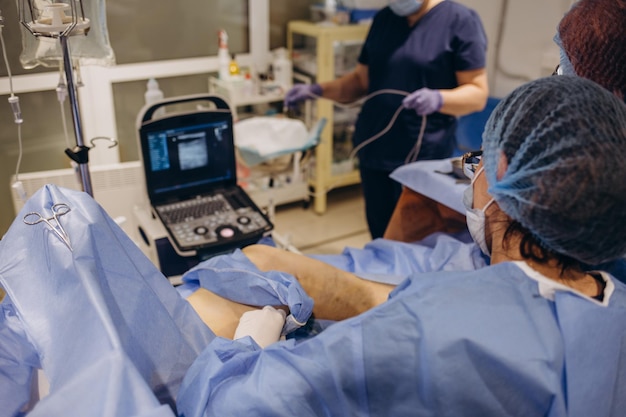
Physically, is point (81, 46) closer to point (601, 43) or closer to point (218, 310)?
point (218, 310)

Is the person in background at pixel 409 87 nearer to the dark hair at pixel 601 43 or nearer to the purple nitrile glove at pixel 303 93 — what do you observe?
the purple nitrile glove at pixel 303 93

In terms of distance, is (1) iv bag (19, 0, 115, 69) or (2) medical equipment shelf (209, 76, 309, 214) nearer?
(1) iv bag (19, 0, 115, 69)

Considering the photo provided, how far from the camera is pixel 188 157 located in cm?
172

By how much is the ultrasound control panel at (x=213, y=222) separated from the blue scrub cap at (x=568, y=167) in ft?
3.09

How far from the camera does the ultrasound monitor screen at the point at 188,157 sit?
1662mm

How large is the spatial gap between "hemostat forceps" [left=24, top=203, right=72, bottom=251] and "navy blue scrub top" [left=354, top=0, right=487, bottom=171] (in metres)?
1.26

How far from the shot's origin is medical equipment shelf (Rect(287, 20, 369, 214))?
2801 millimetres

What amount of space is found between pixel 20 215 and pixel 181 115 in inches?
27.4

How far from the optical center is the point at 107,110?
256cm

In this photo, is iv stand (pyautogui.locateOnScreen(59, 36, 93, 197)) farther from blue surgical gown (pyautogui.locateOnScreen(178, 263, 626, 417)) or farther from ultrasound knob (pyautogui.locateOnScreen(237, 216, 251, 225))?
blue surgical gown (pyautogui.locateOnScreen(178, 263, 626, 417))

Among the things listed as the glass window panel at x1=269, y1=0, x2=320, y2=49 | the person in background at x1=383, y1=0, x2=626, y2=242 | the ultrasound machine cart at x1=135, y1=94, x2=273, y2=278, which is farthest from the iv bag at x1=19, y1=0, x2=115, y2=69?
the glass window panel at x1=269, y1=0, x2=320, y2=49

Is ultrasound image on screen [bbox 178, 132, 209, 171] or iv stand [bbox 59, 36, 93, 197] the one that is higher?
iv stand [bbox 59, 36, 93, 197]

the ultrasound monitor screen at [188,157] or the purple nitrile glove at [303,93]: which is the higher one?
the purple nitrile glove at [303,93]

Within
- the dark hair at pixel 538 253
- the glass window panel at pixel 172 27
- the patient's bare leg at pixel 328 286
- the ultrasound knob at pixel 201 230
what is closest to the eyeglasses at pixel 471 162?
the dark hair at pixel 538 253
